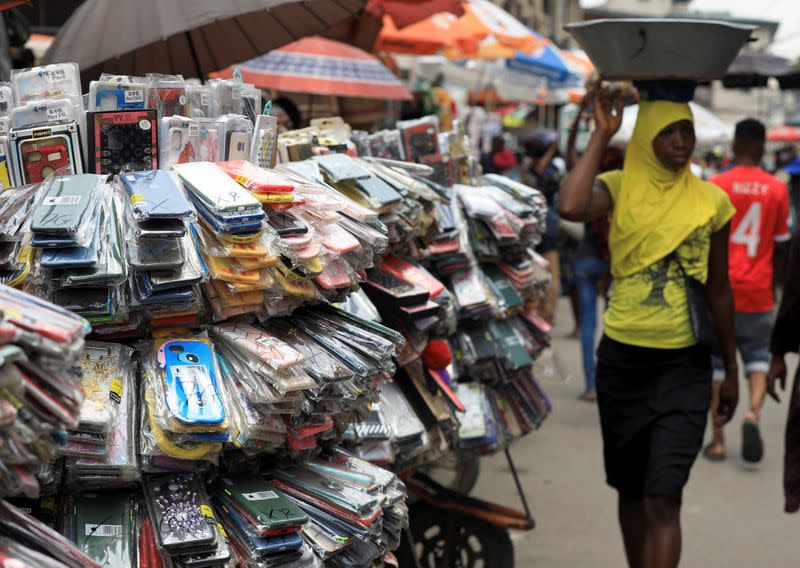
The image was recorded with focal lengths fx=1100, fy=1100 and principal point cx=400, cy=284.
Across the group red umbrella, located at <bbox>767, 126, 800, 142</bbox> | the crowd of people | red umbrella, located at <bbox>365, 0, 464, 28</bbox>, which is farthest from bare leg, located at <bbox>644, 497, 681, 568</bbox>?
red umbrella, located at <bbox>767, 126, 800, 142</bbox>

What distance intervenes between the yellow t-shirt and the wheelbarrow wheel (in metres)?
0.92

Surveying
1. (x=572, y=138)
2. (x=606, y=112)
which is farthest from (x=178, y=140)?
(x=572, y=138)

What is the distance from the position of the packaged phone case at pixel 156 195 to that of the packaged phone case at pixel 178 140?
15 cm

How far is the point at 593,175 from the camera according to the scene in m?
3.81

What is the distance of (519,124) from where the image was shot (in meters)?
29.2

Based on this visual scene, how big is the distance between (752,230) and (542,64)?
7463 millimetres

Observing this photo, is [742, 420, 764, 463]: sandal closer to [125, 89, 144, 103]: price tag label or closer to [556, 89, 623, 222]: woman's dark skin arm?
[556, 89, 623, 222]: woman's dark skin arm

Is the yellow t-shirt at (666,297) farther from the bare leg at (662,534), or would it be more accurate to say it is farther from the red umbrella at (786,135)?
the red umbrella at (786,135)

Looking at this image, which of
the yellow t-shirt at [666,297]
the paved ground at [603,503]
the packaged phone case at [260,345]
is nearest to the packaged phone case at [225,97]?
the packaged phone case at [260,345]

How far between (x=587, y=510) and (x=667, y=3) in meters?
70.1

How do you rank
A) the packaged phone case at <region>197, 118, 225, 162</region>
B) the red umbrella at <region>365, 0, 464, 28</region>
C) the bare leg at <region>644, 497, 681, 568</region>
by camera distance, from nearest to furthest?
the packaged phone case at <region>197, 118, 225, 162</region>
the bare leg at <region>644, 497, 681, 568</region>
the red umbrella at <region>365, 0, 464, 28</region>

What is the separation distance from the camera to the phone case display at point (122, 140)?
95.1 inches

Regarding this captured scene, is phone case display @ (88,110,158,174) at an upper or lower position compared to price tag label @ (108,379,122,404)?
upper

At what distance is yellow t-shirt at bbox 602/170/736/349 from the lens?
3.79 m
